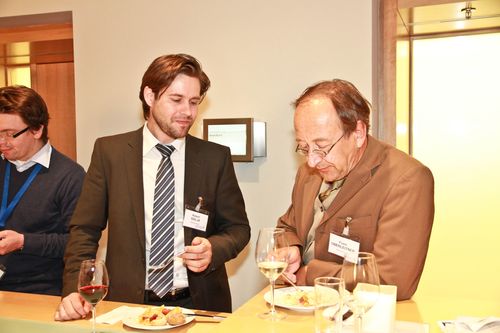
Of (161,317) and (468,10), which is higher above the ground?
(468,10)

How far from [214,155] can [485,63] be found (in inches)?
100

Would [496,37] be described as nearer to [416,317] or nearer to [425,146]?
[425,146]

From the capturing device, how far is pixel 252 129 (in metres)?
3.37

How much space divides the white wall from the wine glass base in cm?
183

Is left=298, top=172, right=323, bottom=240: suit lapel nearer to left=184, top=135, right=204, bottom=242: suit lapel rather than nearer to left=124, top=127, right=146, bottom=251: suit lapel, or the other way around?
left=184, top=135, right=204, bottom=242: suit lapel

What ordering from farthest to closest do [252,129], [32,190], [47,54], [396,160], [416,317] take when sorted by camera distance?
1. [47,54]
2. [252,129]
3. [32,190]
4. [396,160]
5. [416,317]

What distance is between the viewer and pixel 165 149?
2.37m

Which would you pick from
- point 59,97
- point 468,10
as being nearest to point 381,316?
point 468,10

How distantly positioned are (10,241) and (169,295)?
832 millimetres

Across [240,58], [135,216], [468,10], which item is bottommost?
[135,216]

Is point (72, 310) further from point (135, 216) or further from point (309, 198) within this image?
point (309, 198)

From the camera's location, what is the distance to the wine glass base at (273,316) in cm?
159

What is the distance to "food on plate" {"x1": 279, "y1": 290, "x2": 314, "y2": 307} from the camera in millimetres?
1667

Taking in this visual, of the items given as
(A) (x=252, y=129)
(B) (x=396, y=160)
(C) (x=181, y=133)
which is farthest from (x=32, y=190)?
(B) (x=396, y=160)
